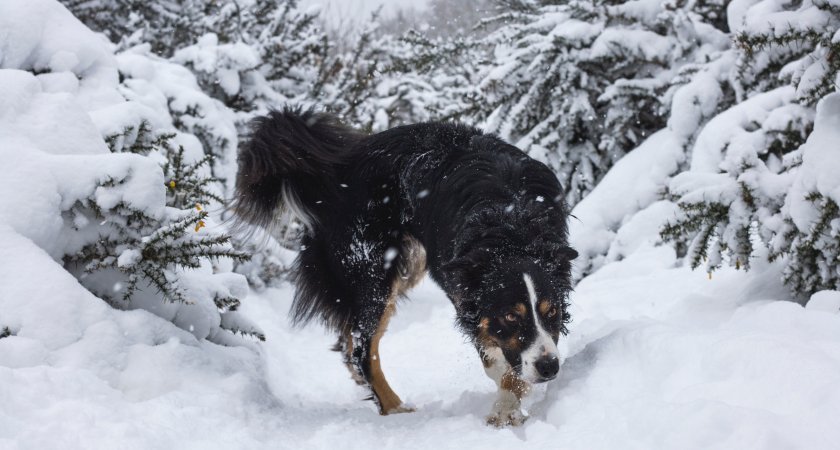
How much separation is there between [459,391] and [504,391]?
98 cm

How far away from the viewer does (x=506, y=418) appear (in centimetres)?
322

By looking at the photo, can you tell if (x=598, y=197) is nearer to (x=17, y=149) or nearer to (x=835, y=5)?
(x=835, y=5)

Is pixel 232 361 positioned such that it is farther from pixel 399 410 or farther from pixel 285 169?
pixel 285 169

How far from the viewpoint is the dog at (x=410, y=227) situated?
3529 millimetres

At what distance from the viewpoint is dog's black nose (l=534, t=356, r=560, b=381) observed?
319 centimetres

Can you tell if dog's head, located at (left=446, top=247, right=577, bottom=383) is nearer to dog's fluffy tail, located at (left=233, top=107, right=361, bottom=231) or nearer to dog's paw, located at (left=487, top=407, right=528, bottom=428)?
dog's paw, located at (left=487, top=407, right=528, bottom=428)

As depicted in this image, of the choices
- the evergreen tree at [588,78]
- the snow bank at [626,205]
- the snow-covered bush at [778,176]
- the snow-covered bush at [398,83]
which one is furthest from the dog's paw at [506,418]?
the evergreen tree at [588,78]

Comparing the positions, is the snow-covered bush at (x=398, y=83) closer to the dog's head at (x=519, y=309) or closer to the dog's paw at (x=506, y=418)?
the dog's head at (x=519, y=309)

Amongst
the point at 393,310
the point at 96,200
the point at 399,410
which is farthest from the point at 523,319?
the point at 96,200

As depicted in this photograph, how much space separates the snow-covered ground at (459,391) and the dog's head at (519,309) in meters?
0.19

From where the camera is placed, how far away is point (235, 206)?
471cm

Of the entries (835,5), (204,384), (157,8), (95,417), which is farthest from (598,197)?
(157,8)

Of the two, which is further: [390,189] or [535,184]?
[390,189]

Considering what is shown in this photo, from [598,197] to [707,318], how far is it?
151 inches
